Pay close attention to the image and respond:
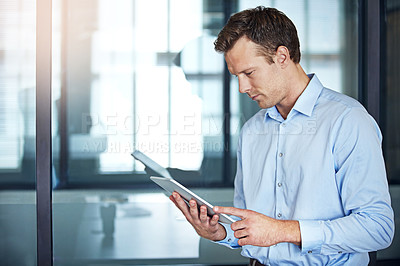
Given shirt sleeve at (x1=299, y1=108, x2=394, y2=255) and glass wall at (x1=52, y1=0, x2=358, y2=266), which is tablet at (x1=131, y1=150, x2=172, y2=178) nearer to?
glass wall at (x1=52, y1=0, x2=358, y2=266)

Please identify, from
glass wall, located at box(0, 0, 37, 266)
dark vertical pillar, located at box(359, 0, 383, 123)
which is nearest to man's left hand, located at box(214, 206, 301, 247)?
dark vertical pillar, located at box(359, 0, 383, 123)

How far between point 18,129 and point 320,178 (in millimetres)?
1753

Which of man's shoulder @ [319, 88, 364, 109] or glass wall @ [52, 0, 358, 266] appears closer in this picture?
man's shoulder @ [319, 88, 364, 109]

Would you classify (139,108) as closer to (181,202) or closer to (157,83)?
(157,83)

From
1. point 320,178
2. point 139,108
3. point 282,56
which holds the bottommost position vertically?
point 320,178

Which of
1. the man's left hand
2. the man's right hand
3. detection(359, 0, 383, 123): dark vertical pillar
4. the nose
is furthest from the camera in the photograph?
detection(359, 0, 383, 123): dark vertical pillar

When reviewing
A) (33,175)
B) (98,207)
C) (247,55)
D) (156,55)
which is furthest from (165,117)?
(247,55)

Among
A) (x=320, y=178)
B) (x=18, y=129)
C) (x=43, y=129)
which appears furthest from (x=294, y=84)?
(x=18, y=129)

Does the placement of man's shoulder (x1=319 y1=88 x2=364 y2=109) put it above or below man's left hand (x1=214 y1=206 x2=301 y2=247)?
above

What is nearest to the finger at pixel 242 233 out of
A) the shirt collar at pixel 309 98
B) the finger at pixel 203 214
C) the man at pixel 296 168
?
the man at pixel 296 168

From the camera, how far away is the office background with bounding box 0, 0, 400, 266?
244 cm

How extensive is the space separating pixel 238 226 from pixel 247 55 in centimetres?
54

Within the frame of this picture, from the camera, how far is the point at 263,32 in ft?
4.65
